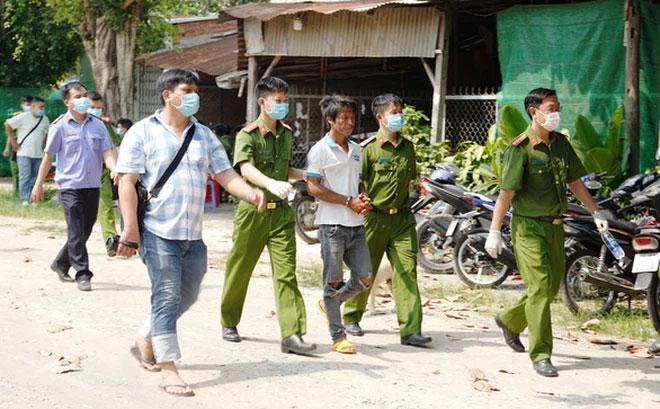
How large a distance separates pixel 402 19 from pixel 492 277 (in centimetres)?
522

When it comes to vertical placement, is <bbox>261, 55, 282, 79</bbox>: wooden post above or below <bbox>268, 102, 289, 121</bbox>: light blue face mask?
above

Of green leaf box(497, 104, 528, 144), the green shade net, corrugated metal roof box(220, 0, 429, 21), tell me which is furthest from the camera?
corrugated metal roof box(220, 0, 429, 21)

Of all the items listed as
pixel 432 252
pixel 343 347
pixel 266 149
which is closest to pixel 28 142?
pixel 432 252

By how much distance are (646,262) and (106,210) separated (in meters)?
6.04

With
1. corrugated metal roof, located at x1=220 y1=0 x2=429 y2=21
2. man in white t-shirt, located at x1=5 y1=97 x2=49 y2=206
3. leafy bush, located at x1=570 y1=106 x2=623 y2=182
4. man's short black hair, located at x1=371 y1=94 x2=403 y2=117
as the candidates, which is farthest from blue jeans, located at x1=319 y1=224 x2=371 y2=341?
man in white t-shirt, located at x1=5 y1=97 x2=49 y2=206

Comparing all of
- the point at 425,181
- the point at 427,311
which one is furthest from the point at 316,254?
the point at 427,311

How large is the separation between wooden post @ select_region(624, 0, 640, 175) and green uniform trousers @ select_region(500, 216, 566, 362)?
5.00m

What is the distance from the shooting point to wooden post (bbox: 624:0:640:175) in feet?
38.8

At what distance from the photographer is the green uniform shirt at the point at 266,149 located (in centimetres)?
753

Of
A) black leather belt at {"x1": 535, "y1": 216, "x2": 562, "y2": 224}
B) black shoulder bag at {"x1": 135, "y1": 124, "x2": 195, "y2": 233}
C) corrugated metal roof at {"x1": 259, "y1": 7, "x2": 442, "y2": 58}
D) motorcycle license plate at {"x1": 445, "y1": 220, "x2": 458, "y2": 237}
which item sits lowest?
motorcycle license plate at {"x1": 445, "y1": 220, "x2": 458, "y2": 237}

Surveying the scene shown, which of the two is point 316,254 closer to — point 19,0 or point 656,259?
point 656,259

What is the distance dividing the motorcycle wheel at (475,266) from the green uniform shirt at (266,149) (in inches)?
127

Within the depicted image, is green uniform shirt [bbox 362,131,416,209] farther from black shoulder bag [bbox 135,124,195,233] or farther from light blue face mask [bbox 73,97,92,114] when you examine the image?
light blue face mask [bbox 73,97,92,114]

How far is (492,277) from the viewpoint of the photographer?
10672 mm
